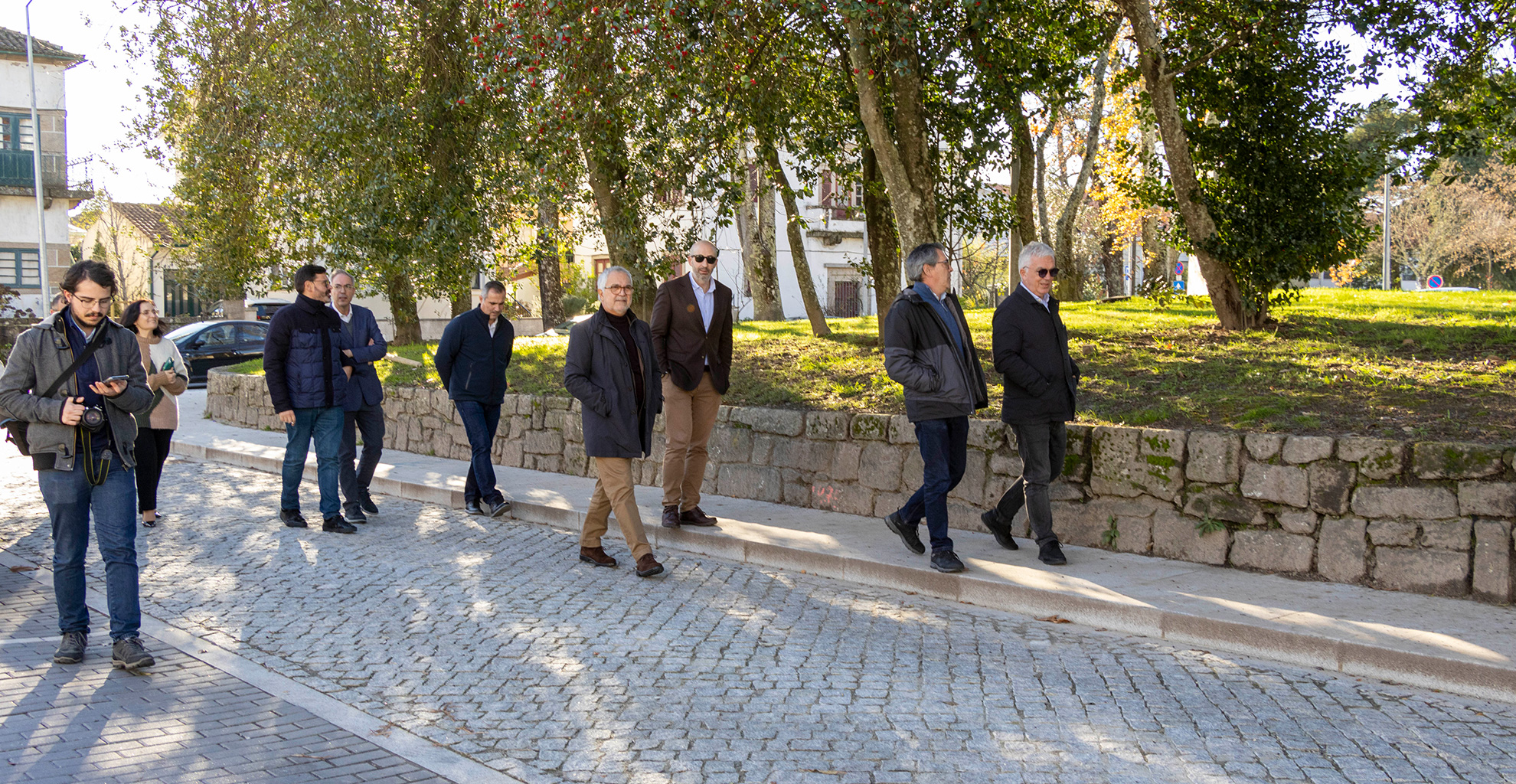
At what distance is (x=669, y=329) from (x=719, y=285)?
0.57m

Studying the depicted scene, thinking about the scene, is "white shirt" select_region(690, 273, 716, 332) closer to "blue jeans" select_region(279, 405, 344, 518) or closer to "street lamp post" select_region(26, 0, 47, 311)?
"blue jeans" select_region(279, 405, 344, 518)

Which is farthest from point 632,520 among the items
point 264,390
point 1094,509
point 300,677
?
point 264,390

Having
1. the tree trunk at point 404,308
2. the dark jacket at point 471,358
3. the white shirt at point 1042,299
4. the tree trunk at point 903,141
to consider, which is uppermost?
the tree trunk at point 903,141

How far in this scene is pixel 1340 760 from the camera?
3877 millimetres

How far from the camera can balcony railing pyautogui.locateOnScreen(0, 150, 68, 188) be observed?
35.0 metres

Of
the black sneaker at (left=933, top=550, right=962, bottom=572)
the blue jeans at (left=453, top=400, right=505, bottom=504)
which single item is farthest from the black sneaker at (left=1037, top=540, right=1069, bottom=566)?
the blue jeans at (left=453, top=400, right=505, bottom=504)

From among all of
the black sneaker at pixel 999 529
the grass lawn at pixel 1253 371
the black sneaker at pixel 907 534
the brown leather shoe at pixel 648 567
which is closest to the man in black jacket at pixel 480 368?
the grass lawn at pixel 1253 371

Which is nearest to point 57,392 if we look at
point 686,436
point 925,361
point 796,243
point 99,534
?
point 99,534

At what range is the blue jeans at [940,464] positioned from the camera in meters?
6.49

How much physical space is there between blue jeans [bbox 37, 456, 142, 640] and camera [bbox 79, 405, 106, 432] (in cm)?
17

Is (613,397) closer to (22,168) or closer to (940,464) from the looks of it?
(940,464)

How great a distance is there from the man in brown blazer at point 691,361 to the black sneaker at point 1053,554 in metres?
2.53

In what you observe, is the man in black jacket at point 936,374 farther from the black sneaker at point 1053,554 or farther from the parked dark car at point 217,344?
the parked dark car at point 217,344

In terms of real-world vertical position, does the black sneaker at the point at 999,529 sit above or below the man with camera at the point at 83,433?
below
